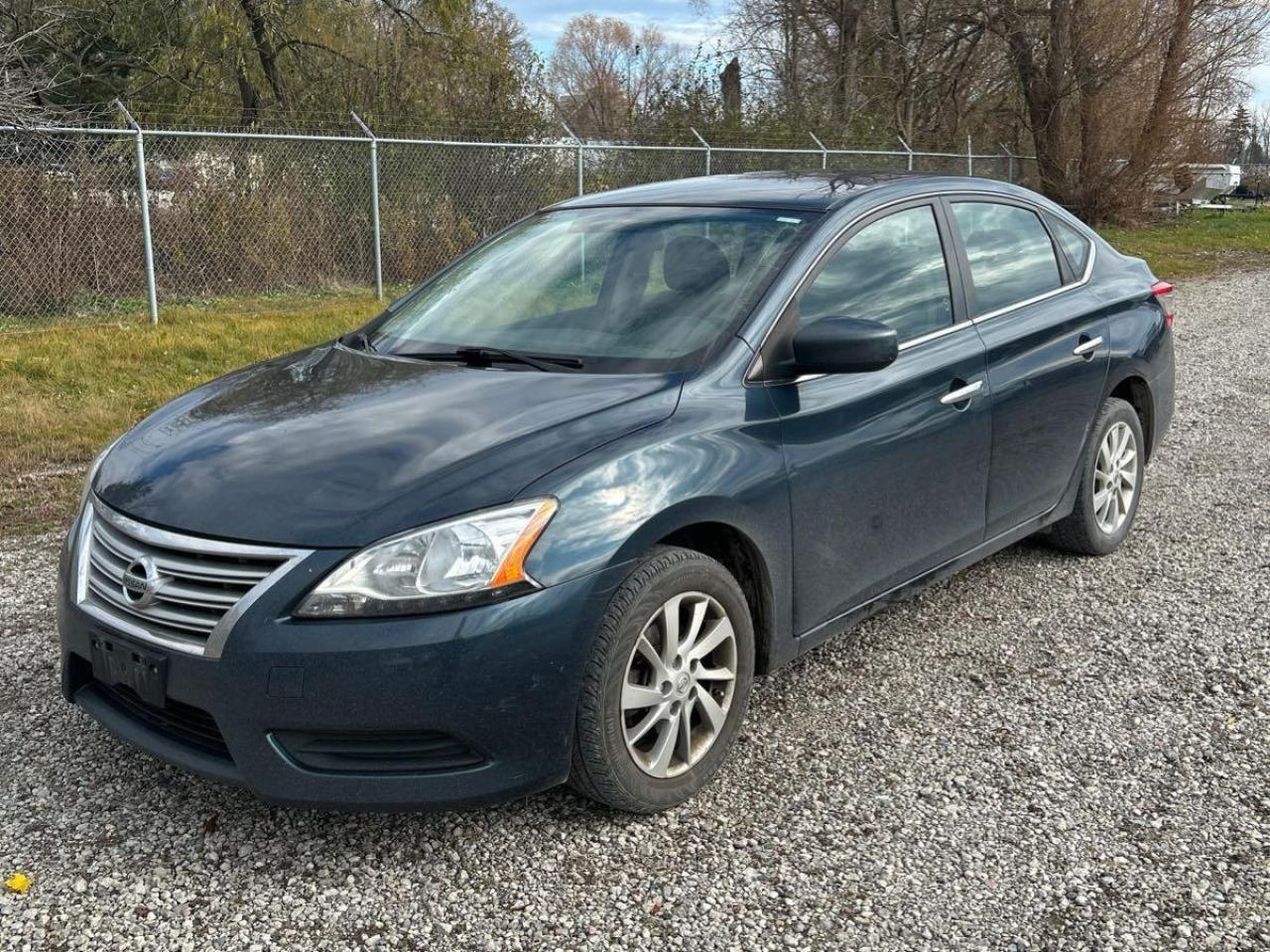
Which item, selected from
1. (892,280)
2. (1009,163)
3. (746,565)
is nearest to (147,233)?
(892,280)

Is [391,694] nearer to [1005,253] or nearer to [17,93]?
[1005,253]

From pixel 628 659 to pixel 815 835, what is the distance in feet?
2.27

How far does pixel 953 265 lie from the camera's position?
422 cm

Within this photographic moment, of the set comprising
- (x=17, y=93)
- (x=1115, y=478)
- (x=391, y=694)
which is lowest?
(x=1115, y=478)

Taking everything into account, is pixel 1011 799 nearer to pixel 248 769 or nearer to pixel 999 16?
pixel 248 769

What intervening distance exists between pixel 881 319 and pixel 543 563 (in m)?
1.66

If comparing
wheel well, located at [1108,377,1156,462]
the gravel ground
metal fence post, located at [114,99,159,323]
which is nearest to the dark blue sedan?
the gravel ground

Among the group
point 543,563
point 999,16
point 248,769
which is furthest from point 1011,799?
point 999,16

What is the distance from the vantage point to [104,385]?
8.58 m

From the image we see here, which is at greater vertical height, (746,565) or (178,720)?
(746,565)

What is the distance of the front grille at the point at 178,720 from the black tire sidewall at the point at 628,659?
92 cm

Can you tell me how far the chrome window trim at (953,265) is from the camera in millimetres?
3411

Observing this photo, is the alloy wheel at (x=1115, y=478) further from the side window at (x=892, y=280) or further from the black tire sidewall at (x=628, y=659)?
the black tire sidewall at (x=628, y=659)

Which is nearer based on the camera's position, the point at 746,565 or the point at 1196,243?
the point at 746,565
